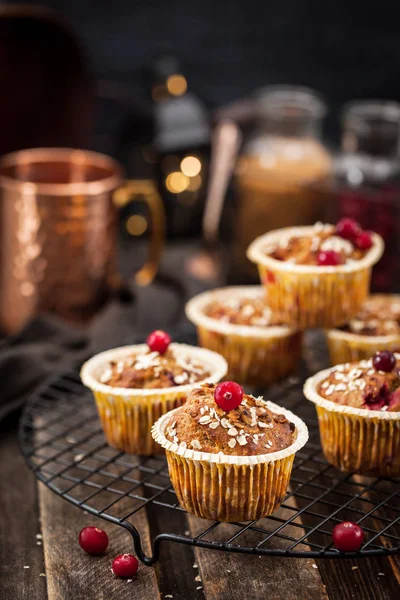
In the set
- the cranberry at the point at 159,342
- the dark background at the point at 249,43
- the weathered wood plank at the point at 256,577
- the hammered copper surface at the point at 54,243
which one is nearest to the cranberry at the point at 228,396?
the weathered wood plank at the point at 256,577

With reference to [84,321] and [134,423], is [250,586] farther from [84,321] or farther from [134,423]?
[84,321]

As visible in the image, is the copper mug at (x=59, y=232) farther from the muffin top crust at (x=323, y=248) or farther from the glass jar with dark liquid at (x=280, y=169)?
the muffin top crust at (x=323, y=248)

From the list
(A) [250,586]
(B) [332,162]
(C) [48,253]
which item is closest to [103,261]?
(C) [48,253]

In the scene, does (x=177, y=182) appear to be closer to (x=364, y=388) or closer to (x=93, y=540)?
(x=364, y=388)

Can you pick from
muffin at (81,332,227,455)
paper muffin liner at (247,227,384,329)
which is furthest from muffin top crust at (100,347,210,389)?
paper muffin liner at (247,227,384,329)

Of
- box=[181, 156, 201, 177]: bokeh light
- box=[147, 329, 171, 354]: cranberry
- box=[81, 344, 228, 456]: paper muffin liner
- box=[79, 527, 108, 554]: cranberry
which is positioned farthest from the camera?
box=[181, 156, 201, 177]: bokeh light

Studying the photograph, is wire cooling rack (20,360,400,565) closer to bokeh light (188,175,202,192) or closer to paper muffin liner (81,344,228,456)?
paper muffin liner (81,344,228,456)
